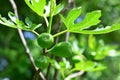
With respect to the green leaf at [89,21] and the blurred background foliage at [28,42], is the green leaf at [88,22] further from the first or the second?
the blurred background foliage at [28,42]

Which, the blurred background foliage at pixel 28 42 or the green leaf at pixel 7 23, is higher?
the green leaf at pixel 7 23

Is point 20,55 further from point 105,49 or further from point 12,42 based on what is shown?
point 105,49

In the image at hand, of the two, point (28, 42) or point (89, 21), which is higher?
point (89, 21)

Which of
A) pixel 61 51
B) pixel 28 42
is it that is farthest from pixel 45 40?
pixel 28 42

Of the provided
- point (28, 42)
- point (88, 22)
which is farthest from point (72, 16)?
point (28, 42)

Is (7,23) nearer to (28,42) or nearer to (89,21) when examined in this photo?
(89,21)

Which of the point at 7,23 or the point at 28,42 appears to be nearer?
the point at 7,23

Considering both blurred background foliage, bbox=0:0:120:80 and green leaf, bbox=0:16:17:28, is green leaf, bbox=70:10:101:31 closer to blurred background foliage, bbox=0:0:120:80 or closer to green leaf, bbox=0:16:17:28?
green leaf, bbox=0:16:17:28

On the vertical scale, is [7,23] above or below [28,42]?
above

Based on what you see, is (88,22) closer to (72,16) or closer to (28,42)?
(72,16)

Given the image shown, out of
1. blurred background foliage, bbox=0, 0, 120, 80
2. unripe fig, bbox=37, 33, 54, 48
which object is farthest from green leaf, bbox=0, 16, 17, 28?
blurred background foliage, bbox=0, 0, 120, 80

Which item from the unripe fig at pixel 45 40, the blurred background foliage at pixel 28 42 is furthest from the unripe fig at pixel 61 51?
the blurred background foliage at pixel 28 42

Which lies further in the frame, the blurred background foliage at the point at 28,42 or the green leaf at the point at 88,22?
the blurred background foliage at the point at 28,42
